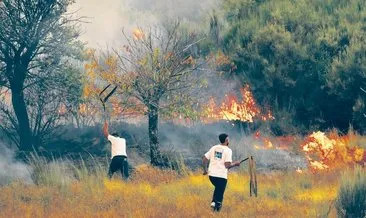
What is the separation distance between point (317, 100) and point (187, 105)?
1011cm

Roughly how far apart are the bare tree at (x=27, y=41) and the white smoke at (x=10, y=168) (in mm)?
789

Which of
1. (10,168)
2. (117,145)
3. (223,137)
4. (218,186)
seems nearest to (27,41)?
(10,168)

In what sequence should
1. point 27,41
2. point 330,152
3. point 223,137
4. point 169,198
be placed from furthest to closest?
1. point 27,41
2. point 330,152
3. point 169,198
4. point 223,137

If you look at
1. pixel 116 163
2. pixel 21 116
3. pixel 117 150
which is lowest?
pixel 21 116

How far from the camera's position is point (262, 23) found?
33.4 metres

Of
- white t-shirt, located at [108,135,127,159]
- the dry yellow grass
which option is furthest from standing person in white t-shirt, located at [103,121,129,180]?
the dry yellow grass

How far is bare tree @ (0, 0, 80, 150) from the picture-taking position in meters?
24.8

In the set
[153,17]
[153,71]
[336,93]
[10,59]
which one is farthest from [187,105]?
[153,17]

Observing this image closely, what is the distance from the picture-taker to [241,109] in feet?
108

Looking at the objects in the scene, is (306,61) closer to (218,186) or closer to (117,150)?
(117,150)

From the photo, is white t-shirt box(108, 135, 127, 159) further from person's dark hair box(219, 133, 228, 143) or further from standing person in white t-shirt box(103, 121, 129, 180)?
person's dark hair box(219, 133, 228, 143)

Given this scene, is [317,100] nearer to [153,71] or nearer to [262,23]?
[262,23]

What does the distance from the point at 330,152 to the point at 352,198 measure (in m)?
12.4

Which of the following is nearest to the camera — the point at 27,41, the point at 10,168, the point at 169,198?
the point at 169,198
